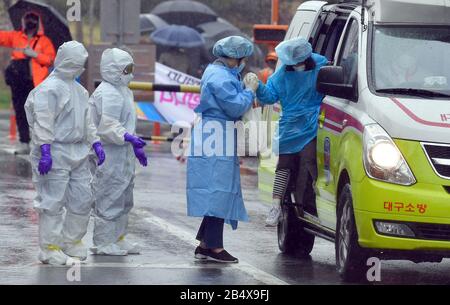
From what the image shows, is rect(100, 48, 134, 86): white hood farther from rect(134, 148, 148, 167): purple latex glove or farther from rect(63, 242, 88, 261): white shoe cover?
rect(63, 242, 88, 261): white shoe cover

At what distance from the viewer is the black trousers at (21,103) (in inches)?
877

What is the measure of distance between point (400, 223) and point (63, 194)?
9.01 ft

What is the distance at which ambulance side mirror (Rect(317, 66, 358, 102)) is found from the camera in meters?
11.2

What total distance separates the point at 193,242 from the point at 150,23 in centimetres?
2582

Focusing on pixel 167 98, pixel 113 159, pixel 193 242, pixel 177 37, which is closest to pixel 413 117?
pixel 113 159

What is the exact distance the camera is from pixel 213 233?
12.0m

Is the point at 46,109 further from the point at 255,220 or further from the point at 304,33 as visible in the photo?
the point at 255,220

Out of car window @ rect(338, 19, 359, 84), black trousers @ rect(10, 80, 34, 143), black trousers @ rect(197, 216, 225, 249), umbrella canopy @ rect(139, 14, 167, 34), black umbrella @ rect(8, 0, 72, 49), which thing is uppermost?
car window @ rect(338, 19, 359, 84)

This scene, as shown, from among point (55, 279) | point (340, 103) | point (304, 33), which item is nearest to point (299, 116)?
point (340, 103)

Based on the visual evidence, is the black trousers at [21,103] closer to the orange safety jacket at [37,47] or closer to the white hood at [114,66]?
the orange safety jacket at [37,47]

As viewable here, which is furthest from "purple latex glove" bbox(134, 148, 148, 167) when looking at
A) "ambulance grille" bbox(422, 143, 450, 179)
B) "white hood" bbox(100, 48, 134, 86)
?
"ambulance grille" bbox(422, 143, 450, 179)

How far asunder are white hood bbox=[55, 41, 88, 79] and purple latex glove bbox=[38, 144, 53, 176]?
67 cm

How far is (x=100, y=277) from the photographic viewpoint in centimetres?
1093

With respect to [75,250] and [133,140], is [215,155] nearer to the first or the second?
[133,140]
